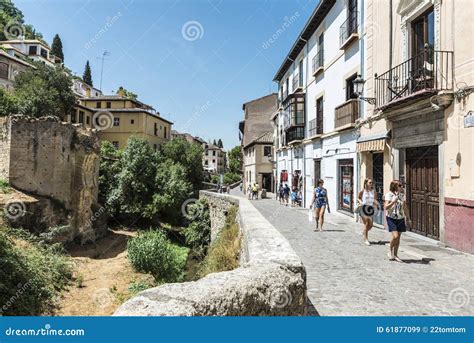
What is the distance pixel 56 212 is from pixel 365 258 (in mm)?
18330

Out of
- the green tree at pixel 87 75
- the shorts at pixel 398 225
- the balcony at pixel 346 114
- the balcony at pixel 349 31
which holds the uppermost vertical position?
the green tree at pixel 87 75

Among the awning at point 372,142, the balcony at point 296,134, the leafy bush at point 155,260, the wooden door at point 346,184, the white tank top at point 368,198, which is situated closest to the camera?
the white tank top at point 368,198

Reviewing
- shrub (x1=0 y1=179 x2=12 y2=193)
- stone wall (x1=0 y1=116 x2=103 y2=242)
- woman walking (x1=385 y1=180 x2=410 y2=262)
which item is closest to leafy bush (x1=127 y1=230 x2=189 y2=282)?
stone wall (x1=0 y1=116 x2=103 y2=242)

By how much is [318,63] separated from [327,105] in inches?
116

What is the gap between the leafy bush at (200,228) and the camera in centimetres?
1955

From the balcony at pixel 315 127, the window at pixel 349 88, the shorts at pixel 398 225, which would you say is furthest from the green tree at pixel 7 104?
the shorts at pixel 398 225

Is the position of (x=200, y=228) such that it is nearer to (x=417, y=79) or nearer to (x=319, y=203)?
(x=319, y=203)

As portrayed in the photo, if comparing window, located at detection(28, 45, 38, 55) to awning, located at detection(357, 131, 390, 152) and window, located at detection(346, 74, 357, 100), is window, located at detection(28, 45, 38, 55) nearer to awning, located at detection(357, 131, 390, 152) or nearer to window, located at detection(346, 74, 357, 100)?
window, located at detection(346, 74, 357, 100)

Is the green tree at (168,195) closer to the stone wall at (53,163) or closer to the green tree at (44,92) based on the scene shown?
the stone wall at (53,163)

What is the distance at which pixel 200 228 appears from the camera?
66.2ft

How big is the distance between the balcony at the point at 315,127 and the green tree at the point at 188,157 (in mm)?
20092

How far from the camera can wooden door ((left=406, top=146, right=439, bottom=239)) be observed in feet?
28.0

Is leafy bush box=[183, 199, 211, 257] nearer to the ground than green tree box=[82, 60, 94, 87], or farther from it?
nearer to the ground

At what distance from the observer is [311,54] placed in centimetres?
1877
